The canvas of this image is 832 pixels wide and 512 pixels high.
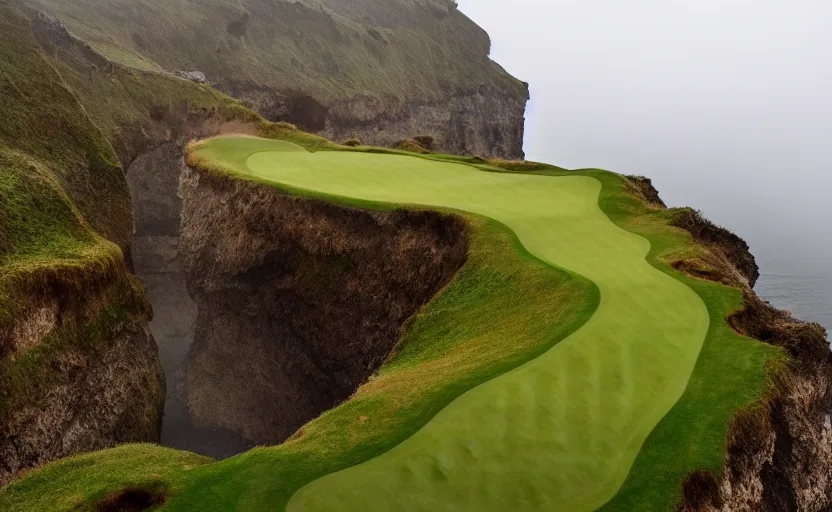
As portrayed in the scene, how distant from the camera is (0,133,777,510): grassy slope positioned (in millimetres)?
8931

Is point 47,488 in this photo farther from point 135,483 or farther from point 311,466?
point 311,466

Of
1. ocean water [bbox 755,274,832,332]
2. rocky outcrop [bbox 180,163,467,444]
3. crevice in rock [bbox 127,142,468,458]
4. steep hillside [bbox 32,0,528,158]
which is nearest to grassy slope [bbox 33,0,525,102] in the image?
steep hillside [bbox 32,0,528,158]

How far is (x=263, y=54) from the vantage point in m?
66.2

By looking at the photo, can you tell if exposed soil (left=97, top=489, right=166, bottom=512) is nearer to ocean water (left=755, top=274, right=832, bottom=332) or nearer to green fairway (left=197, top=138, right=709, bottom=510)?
green fairway (left=197, top=138, right=709, bottom=510)

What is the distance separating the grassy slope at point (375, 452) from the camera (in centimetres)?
893

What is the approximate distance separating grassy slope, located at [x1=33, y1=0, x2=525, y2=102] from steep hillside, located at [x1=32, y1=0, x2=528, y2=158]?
142 mm

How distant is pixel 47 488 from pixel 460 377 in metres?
6.96

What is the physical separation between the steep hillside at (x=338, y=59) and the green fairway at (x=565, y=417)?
138 feet

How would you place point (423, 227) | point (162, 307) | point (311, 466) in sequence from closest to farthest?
1. point (311, 466)
2. point (423, 227)
3. point (162, 307)

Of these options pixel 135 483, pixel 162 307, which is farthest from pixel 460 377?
pixel 162 307

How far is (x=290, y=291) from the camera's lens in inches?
842

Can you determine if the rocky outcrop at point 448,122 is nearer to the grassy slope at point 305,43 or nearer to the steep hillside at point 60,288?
the grassy slope at point 305,43

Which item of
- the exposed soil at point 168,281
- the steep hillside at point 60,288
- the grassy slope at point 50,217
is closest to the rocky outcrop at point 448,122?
the exposed soil at point 168,281

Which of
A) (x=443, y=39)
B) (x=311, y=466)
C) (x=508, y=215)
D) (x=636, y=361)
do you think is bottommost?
(x=311, y=466)
